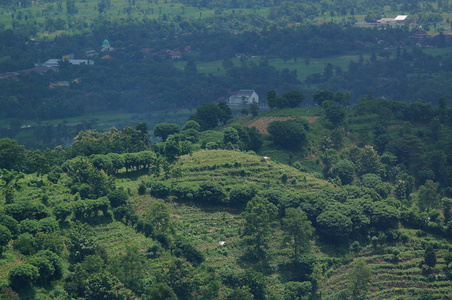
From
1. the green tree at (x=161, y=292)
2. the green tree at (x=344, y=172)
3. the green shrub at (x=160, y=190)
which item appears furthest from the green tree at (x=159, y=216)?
the green tree at (x=344, y=172)

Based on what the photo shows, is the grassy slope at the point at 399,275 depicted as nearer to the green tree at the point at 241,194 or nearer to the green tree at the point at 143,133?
the green tree at the point at 241,194

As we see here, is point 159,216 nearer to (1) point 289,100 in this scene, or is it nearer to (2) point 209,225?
(2) point 209,225

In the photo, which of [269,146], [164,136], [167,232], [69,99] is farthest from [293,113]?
[69,99]

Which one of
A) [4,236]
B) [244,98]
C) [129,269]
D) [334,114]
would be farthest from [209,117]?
[244,98]

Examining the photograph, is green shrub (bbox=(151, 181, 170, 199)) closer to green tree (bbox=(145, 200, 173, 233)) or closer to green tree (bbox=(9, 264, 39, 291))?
green tree (bbox=(145, 200, 173, 233))

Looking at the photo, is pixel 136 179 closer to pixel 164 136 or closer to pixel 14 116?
pixel 164 136
